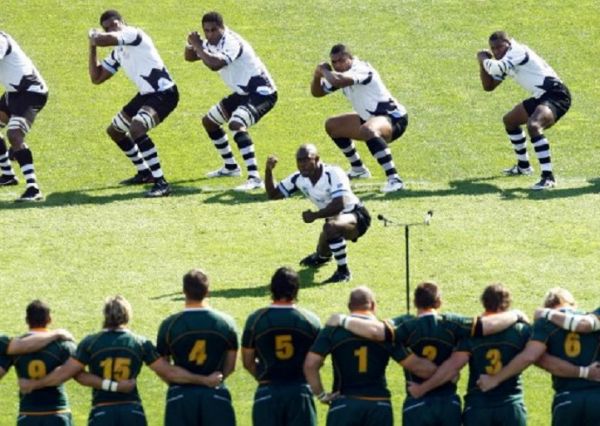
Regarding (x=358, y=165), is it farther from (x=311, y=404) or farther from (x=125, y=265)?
(x=311, y=404)

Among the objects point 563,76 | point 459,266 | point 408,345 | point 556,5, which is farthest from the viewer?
point 556,5

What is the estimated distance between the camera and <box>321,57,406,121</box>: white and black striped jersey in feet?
89.1

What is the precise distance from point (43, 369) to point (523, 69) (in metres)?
12.9

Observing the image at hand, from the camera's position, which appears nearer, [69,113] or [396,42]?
[69,113]

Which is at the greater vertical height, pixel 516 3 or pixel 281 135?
pixel 516 3

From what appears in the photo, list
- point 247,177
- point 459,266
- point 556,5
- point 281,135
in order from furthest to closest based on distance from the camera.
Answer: point 556,5 → point 281,135 → point 247,177 → point 459,266

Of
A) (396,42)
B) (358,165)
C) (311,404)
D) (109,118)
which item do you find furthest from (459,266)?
(396,42)

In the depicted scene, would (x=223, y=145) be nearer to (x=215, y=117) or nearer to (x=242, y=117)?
(x=215, y=117)

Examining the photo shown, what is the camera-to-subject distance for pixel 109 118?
32094mm

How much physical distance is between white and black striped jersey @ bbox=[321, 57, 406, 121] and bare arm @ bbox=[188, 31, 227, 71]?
5.23 ft

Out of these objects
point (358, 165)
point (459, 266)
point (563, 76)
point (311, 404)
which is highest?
point (563, 76)

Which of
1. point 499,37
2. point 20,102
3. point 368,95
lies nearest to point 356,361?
point 368,95

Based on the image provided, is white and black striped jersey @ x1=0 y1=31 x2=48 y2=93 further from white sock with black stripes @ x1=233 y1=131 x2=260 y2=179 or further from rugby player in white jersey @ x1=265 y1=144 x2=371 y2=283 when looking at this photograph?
rugby player in white jersey @ x1=265 y1=144 x2=371 y2=283

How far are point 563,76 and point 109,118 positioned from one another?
8.59 metres
